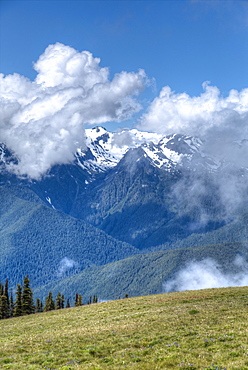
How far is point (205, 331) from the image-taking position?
36281 mm

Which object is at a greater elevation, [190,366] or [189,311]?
[189,311]

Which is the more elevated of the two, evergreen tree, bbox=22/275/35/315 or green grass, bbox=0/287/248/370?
evergreen tree, bbox=22/275/35/315

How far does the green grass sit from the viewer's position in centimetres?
2827

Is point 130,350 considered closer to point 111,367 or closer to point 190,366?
point 111,367

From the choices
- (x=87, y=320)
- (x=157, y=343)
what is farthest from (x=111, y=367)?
(x=87, y=320)

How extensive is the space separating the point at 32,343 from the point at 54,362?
9.66m

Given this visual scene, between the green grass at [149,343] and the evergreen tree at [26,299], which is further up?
the evergreen tree at [26,299]

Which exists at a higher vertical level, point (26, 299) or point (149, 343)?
point (26, 299)

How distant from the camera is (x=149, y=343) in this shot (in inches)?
1347

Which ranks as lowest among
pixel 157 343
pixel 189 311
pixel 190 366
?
pixel 190 366

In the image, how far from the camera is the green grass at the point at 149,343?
1113 inches

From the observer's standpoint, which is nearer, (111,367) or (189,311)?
(111,367)

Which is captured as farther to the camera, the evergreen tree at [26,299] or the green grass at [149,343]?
the evergreen tree at [26,299]

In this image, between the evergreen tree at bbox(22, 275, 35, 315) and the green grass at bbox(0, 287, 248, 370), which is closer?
the green grass at bbox(0, 287, 248, 370)
